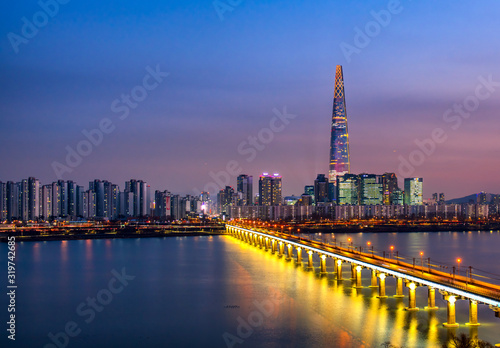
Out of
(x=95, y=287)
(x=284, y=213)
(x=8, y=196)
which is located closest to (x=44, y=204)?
(x=8, y=196)

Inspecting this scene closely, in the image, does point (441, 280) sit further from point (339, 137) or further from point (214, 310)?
point (339, 137)

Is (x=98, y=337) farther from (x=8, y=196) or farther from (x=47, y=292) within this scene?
(x=8, y=196)

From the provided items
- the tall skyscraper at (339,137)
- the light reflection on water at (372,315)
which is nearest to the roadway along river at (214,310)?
the light reflection on water at (372,315)

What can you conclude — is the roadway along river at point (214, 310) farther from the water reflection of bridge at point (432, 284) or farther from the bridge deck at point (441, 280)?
the bridge deck at point (441, 280)

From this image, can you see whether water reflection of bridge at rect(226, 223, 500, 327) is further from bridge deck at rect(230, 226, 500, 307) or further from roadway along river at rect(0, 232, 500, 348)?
roadway along river at rect(0, 232, 500, 348)

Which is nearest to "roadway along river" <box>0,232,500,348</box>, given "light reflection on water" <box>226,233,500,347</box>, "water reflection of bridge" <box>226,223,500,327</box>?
"light reflection on water" <box>226,233,500,347</box>

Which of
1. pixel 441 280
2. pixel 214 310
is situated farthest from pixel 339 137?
pixel 441 280
